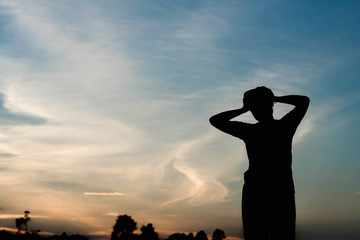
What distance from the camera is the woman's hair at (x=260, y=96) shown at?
13.9 ft

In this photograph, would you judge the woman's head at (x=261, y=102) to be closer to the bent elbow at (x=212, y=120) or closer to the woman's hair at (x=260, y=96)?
the woman's hair at (x=260, y=96)

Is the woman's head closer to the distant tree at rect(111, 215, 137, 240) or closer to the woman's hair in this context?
the woman's hair

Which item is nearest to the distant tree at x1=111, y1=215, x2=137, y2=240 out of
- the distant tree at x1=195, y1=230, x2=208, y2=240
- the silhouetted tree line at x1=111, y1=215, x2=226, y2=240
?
the silhouetted tree line at x1=111, y1=215, x2=226, y2=240

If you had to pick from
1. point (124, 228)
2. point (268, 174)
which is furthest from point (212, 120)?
point (124, 228)

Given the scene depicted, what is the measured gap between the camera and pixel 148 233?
8506cm

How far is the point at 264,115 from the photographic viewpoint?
4.25 meters

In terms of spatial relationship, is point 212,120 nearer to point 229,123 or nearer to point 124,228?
point 229,123

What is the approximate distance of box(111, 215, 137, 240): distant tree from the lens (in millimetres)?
84419

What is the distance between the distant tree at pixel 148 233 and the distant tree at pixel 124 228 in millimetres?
2159

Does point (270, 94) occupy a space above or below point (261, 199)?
above

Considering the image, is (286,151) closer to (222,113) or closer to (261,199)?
(261,199)

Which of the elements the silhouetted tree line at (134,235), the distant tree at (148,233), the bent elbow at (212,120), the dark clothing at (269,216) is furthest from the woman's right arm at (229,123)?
the distant tree at (148,233)

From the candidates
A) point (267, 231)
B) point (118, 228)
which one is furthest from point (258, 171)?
point (118, 228)

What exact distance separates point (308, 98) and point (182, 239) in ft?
251
